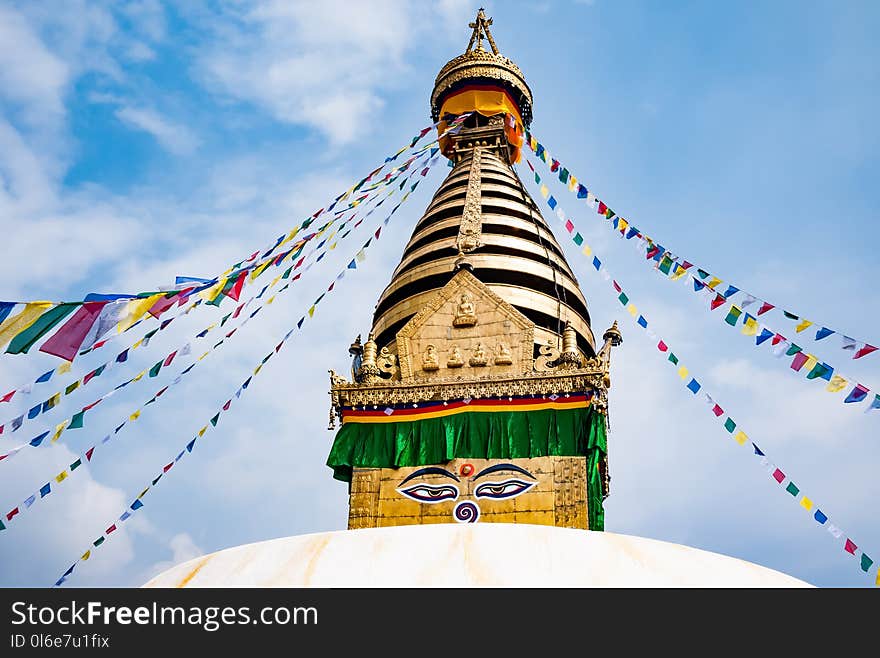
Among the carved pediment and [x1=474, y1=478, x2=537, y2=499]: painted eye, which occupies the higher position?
the carved pediment

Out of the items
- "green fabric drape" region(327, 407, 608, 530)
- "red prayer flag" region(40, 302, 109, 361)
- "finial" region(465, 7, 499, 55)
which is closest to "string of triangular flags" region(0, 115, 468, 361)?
"red prayer flag" region(40, 302, 109, 361)

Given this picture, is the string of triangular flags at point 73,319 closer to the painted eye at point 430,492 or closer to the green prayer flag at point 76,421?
the green prayer flag at point 76,421

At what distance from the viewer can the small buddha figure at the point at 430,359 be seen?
14297 mm

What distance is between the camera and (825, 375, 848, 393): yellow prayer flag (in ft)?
29.0

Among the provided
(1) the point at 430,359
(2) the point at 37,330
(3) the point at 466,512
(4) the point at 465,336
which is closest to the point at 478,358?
(4) the point at 465,336

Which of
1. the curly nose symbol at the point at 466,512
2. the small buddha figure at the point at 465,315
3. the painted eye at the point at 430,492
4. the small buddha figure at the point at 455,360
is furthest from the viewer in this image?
the small buddha figure at the point at 465,315

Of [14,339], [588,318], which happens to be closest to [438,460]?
[588,318]

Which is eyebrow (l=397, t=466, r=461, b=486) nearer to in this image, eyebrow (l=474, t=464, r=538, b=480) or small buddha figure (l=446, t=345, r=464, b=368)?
eyebrow (l=474, t=464, r=538, b=480)

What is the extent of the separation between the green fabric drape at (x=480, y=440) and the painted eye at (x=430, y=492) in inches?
14.8

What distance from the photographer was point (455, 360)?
14281 millimetres

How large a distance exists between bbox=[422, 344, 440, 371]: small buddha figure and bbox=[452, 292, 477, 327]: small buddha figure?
0.56 m

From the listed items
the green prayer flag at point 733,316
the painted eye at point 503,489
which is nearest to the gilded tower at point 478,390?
the painted eye at point 503,489

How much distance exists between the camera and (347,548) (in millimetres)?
5582
